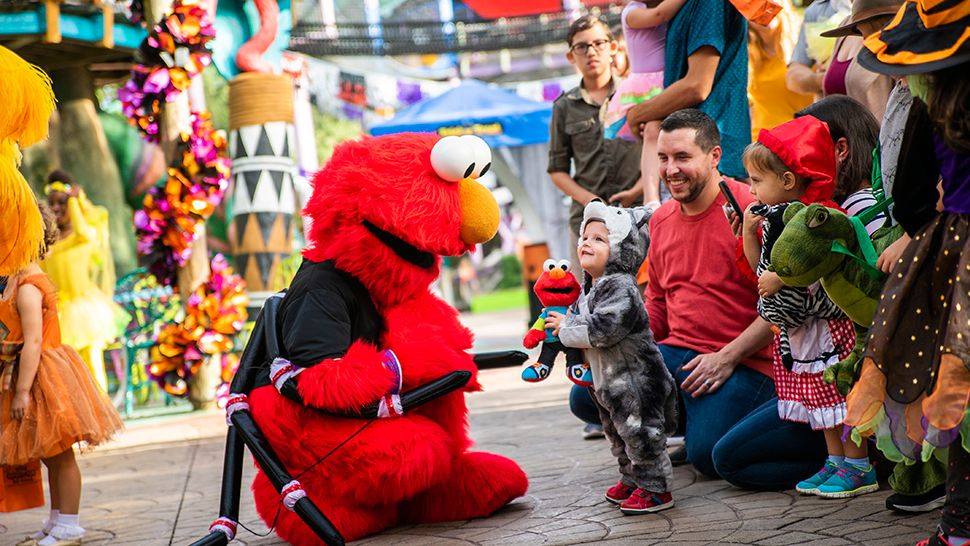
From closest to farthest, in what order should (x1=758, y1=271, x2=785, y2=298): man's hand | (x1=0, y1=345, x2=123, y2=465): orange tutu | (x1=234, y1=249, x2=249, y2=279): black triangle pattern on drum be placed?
(x1=758, y1=271, x2=785, y2=298): man's hand < (x1=0, y1=345, x2=123, y2=465): orange tutu < (x1=234, y1=249, x2=249, y2=279): black triangle pattern on drum

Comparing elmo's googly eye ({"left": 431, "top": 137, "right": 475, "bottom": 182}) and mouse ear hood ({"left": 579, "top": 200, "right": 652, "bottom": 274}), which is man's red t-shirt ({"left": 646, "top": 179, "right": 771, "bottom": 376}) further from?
elmo's googly eye ({"left": 431, "top": 137, "right": 475, "bottom": 182})

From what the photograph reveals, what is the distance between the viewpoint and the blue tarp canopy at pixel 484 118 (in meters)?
14.3

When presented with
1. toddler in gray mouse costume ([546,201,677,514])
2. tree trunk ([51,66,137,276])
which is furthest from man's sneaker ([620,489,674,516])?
tree trunk ([51,66,137,276])

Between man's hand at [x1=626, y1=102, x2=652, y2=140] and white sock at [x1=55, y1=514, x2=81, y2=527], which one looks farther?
man's hand at [x1=626, y1=102, x2=652, y2=140]

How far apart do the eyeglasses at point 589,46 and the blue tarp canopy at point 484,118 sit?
7.93 metres

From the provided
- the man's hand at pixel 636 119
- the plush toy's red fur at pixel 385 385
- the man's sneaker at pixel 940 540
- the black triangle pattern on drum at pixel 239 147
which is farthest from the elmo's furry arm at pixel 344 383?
the black triangle pattern on drum at pixel 239 147

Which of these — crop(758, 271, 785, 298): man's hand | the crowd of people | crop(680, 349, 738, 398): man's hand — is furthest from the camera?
crop(680, 349, 738, 398): man's hand

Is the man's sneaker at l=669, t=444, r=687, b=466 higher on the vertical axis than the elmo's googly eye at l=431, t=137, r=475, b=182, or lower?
lower

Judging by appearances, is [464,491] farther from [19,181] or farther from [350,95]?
[350,95]

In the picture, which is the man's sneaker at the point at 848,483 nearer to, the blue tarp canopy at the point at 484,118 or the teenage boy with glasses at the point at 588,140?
the teenage boy with glasses at the point at 588,140

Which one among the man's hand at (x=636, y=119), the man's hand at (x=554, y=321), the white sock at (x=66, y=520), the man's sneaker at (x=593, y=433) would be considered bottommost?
the man's sneaker at (x=593, y=433)

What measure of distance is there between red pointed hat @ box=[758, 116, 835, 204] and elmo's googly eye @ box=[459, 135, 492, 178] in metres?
0.91

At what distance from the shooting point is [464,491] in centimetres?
401

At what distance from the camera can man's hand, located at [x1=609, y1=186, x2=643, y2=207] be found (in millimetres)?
5668
